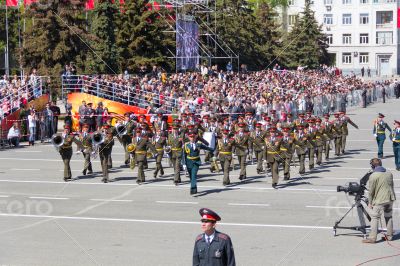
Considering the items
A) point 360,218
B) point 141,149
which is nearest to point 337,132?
point 141,149

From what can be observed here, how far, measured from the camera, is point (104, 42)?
48500 millimetres

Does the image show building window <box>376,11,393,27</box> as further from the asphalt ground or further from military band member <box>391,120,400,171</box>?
military band member <box>391,120,400,171</box>

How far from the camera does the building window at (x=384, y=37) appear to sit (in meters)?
98.7

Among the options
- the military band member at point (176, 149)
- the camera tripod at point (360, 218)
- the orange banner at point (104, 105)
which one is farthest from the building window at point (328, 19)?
the camera tripod at point (360, 218)

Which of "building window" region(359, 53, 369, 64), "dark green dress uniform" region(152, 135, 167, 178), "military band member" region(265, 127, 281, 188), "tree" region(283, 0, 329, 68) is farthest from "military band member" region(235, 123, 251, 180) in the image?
"building window" region(359, 53, 369, 64)

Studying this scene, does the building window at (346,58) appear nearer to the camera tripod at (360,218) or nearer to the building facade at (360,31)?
the building facade at (360,31)

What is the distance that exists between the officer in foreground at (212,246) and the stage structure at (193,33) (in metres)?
37.5

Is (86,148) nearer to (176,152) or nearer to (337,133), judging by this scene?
(176,152)

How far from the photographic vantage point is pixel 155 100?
38.4 m

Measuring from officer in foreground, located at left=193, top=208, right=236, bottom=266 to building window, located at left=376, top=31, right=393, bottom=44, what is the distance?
3660 inches

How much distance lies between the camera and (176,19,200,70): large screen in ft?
157

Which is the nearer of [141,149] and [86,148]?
[141,149]

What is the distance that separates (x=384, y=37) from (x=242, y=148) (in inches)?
3118

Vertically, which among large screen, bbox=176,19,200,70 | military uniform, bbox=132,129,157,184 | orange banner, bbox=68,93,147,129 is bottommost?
military uniform, bbox=132,129,157,184
